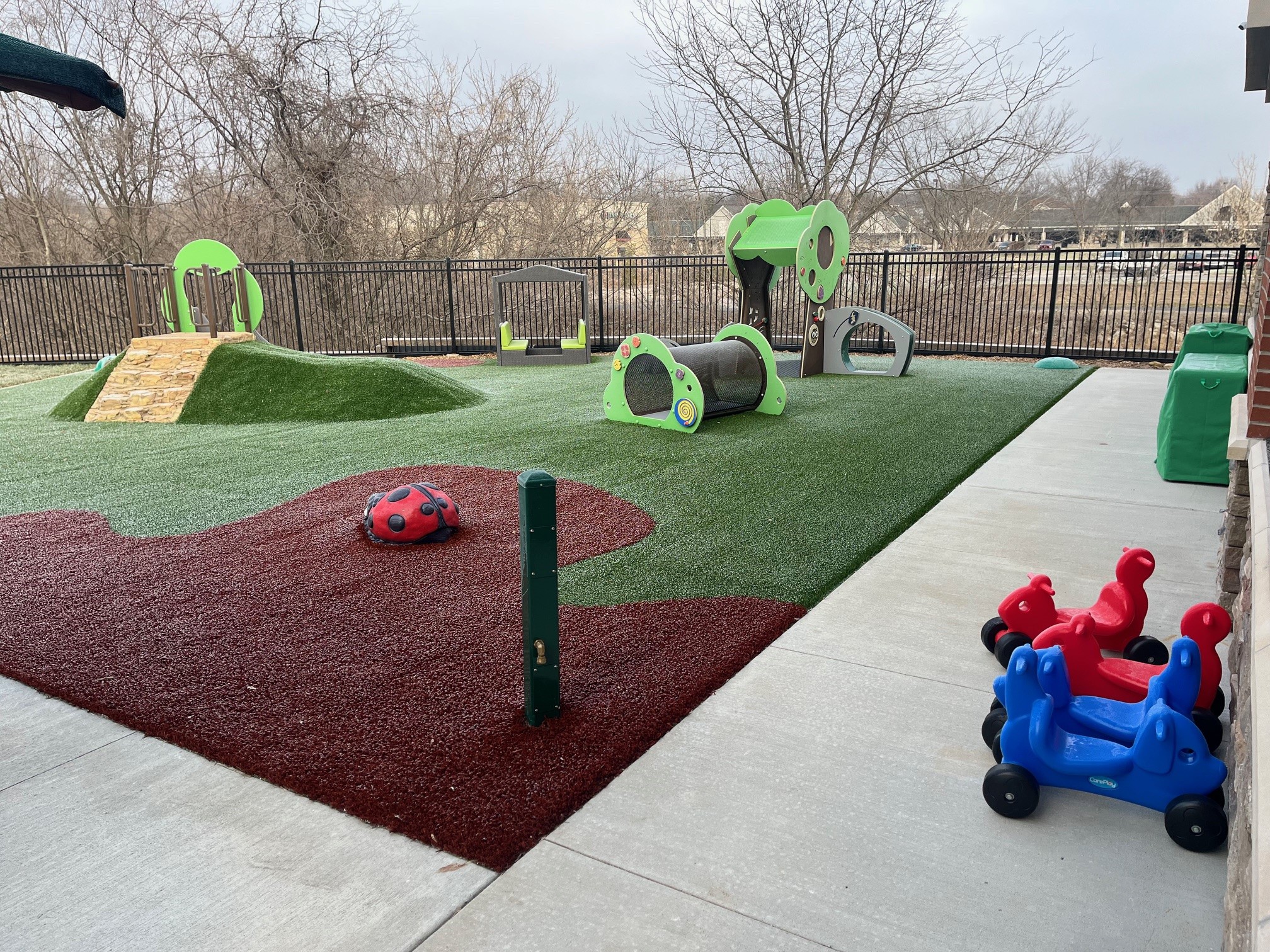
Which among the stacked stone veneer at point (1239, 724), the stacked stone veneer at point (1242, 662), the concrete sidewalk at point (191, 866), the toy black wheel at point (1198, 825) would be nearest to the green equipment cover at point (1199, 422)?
the stacked stone veneer at point (1242, 662)

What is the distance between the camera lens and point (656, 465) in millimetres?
6707

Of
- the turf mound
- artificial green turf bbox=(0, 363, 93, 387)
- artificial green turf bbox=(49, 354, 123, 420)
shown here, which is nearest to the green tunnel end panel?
the turf mound

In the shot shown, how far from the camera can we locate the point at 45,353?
59.4ft

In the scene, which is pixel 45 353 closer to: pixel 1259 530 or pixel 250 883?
pixel 250 883

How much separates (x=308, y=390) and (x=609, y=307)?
11.0m

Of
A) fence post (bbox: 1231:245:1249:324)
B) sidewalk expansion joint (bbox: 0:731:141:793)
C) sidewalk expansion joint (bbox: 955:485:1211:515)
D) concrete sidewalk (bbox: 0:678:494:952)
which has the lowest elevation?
concrete sidewalk (bbox: 0:678:494:952)

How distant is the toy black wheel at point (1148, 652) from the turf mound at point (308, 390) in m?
7.47

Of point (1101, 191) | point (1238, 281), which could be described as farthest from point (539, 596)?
point (1101, 191)

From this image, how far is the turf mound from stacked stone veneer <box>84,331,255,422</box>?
0.17 metres

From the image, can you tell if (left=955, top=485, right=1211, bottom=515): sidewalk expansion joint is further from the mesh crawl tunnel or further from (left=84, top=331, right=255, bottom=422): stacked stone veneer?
(left=84, top=331, right=255, bottom=422): stacked stone veneer

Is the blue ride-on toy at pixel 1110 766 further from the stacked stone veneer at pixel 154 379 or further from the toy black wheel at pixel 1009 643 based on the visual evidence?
the stacked stone veneer at pixel 154 379

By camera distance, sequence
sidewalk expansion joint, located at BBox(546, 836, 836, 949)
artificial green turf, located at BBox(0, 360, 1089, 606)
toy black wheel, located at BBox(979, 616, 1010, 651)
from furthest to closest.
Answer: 1. artificial green turf, located at BBox(0, 360, 1089, 606)
2. toy black wheel, located at BBox(979, 616, 1010, 651)
3. sidewalk expansion joint, located at BBox(546, 836, 836, 949)

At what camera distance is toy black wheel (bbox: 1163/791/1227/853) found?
2.24 metres

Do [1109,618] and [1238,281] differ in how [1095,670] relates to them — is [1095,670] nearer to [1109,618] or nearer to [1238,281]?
[1109,618]
